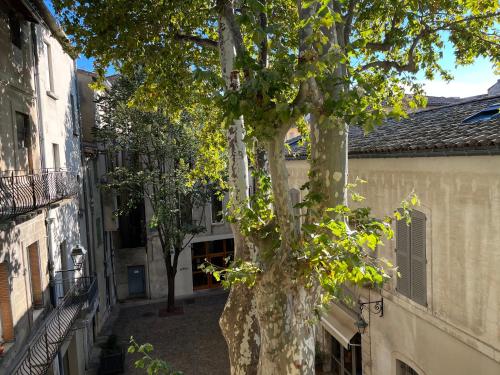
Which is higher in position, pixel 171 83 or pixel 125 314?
pixel 171 83

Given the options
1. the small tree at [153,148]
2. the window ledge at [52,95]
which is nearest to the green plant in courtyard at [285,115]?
the window ledge at [52,95]

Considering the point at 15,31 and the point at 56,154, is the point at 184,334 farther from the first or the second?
the point at 15,31

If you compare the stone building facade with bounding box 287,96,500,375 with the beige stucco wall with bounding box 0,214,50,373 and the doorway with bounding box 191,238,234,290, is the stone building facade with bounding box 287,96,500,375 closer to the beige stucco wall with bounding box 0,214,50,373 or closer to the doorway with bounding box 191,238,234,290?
the beige stucco wall with bounding box 0,214,50,373

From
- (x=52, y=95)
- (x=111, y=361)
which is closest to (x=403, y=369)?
(x=111, y=361)

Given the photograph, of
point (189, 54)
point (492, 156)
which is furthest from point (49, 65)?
point (492, 156)

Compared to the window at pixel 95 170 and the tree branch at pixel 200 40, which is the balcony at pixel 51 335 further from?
the window at pixel 95 170

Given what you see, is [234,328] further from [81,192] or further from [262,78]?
[81,192]

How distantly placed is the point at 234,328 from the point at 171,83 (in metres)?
6.41

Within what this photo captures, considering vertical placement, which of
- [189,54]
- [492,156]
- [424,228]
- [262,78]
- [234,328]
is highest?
[189,54]

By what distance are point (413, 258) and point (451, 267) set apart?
1.17m

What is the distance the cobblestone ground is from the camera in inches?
583

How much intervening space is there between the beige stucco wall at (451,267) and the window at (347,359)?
76.3 inches

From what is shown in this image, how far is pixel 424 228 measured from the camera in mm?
8641

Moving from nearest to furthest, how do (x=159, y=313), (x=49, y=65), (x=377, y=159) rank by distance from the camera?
(x=377, y=159)
(x=49, y=65)
(x=159, y=313)
